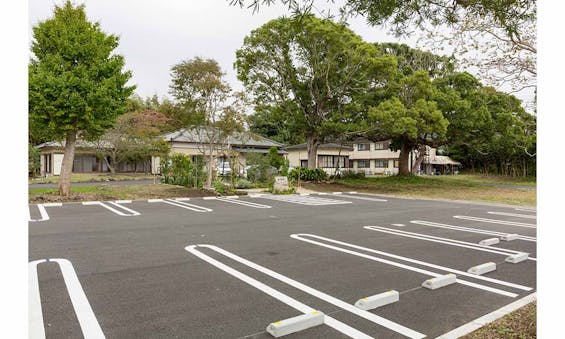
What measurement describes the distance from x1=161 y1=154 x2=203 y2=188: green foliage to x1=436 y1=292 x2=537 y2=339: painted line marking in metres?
13.7

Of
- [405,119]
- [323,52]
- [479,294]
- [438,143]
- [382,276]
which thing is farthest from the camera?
[438,143]

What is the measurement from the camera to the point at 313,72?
19.5 metres

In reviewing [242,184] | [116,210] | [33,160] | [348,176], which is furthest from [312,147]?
[33,160]

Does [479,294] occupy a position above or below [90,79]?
below

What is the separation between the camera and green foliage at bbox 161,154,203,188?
1605cm

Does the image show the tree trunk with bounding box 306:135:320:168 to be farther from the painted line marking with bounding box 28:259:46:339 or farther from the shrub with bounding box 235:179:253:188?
the painted line marking with bounding box 28:259:46:339

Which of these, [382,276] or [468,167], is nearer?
[382,276]

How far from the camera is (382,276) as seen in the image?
14.0ft

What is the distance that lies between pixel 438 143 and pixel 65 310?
23.3 metres

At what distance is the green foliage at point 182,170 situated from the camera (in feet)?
52.6

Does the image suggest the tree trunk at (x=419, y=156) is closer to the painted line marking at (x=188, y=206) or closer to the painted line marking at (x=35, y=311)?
the painted line marking at (x=188, y=206)

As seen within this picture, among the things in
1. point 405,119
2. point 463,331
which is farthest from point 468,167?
point 463,331

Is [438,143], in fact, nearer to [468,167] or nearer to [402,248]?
[468,167]

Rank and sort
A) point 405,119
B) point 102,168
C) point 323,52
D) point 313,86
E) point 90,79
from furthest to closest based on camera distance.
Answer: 1. point 102,168
2. point 313,86
3. point 323,52
4. point 405,119
5. point 90,79
